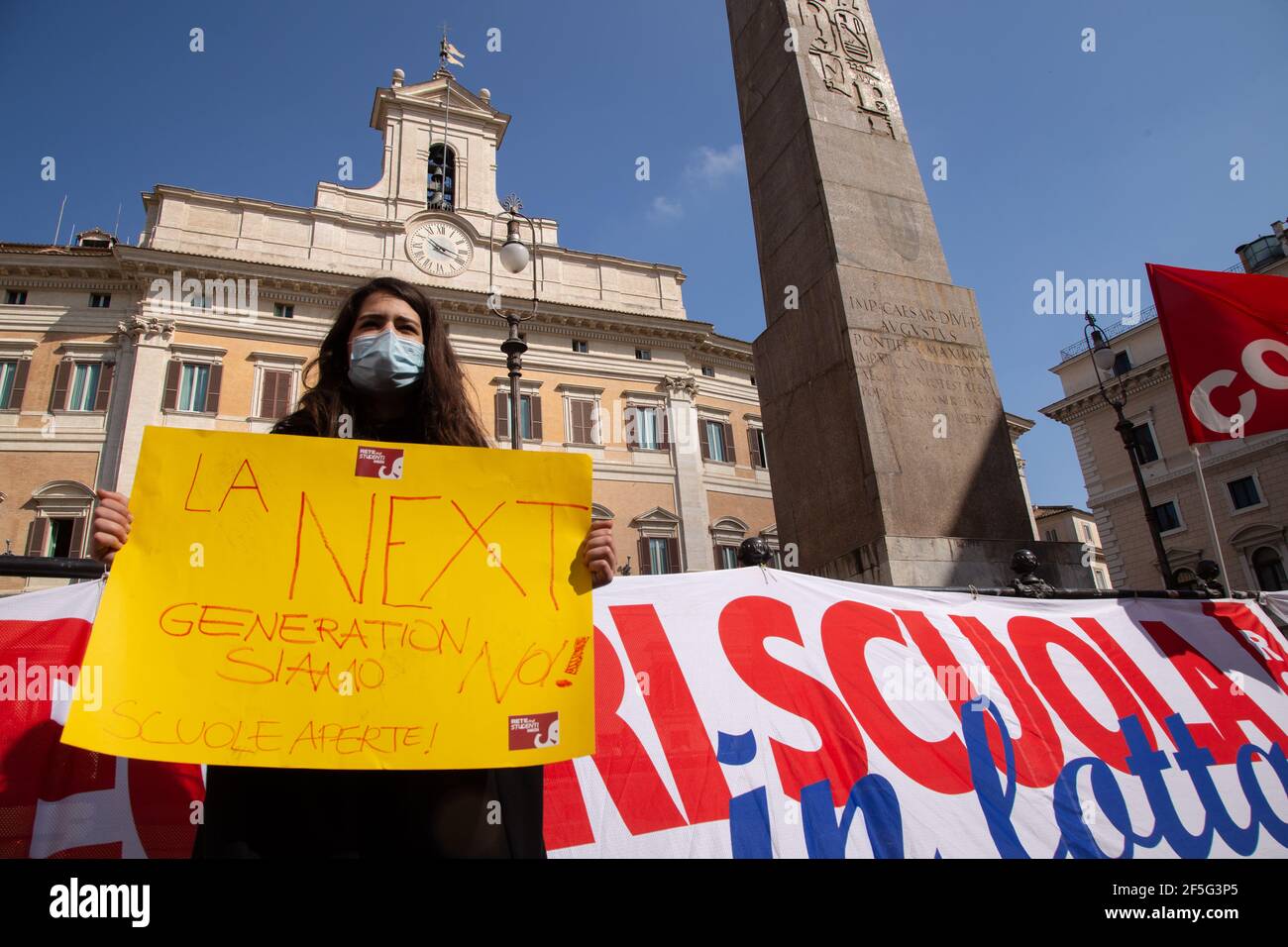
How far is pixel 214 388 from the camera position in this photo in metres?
25.0

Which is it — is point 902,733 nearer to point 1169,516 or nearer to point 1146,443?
point 1169,516

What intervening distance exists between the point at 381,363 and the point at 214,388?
26959 millimetres

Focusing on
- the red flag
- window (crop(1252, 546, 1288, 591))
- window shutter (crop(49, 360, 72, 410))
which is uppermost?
window shutter (crop(49, 360, 72, 410))

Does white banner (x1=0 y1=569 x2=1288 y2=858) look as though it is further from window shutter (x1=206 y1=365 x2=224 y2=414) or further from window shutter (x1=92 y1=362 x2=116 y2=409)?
window shutter (x1=92 y1=362 x2=116 y2=409)

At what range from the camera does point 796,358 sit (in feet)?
21.0

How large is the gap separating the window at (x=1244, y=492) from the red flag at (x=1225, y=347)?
32489 mm

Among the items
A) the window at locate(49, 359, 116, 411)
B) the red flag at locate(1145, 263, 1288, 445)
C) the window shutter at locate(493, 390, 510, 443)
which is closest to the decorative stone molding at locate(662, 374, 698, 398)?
the window shutter at locate(493, 390, 510, 443)

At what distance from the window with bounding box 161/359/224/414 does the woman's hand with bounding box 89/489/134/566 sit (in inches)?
1049

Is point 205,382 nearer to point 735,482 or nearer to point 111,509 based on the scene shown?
point 735,482

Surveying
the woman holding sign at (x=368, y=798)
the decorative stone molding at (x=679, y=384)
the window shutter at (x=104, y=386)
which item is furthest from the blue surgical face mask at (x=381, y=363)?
the decorative stone molding at (x=679, y=384)

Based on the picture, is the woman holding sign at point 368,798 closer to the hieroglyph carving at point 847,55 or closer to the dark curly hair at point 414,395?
the dark curly hair at point 414,395

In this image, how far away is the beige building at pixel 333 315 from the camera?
2378 cm

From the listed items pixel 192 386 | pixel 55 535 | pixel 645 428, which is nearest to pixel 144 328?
pixel 192 386

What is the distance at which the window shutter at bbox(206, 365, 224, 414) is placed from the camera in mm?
24766
